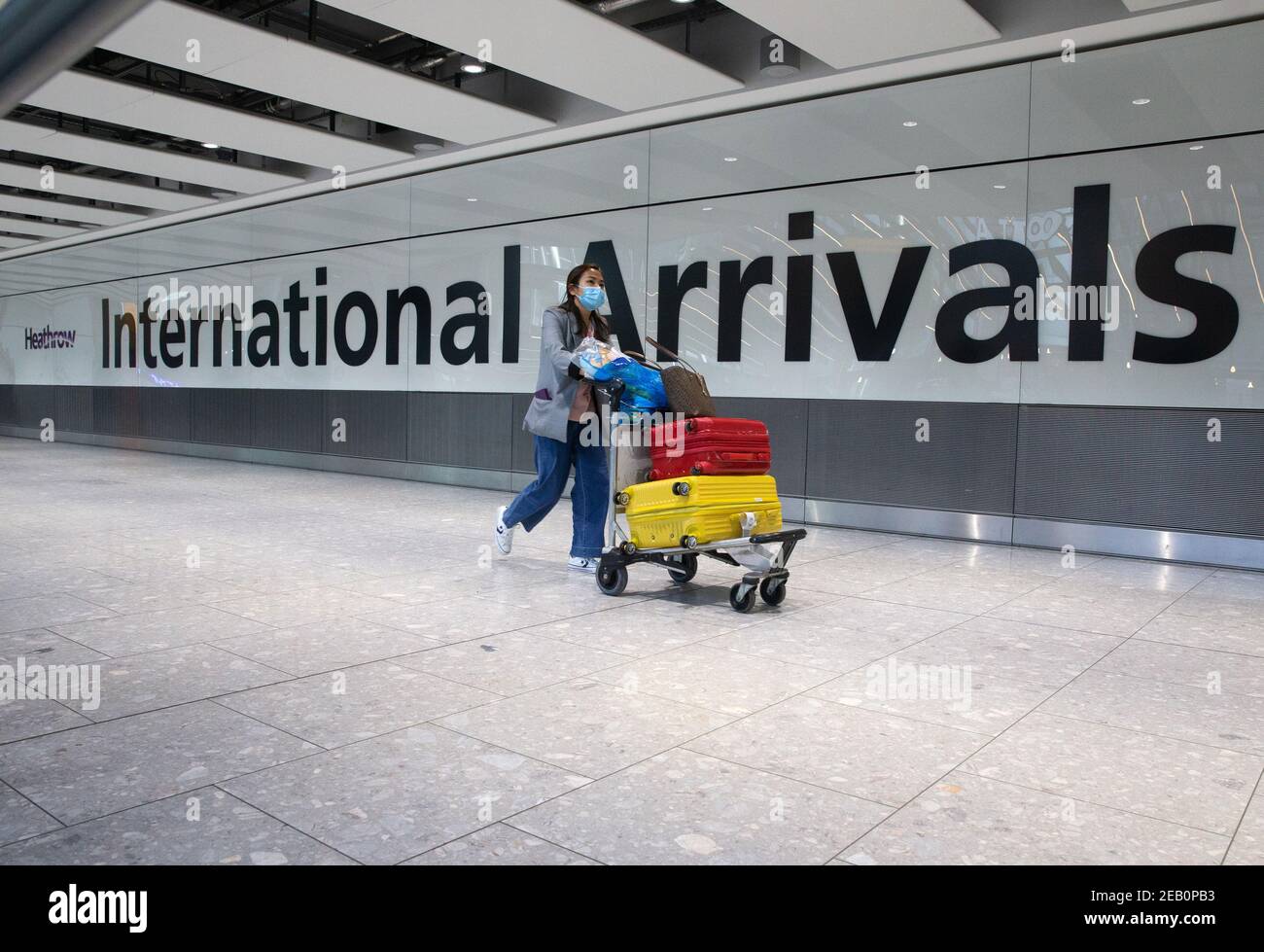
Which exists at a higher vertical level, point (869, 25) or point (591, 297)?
point (869, 25)

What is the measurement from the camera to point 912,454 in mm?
7527

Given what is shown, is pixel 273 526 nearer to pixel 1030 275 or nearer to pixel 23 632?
pixel 23 632

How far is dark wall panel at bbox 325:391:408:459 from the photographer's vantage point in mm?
11430

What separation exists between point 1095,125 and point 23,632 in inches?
276

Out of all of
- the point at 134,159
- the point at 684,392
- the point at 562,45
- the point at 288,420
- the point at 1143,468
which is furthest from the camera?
the point at 288,420

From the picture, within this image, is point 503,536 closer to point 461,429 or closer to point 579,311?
point 579,311

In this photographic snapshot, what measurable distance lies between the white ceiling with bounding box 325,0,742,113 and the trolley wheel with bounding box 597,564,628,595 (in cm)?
386

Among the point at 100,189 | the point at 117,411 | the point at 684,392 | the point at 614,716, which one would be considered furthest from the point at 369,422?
the point at 614,716

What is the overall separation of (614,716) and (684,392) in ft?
6.71

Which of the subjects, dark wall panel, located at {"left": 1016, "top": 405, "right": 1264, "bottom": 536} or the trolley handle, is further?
dark wall panel, located at {"left": 1016, "top": 405, "right": 1264, "bottom": 536}

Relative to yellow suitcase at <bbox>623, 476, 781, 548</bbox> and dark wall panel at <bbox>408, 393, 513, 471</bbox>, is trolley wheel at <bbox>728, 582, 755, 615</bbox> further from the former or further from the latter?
dark wall panel at <bbox>408, 393, 513, 471</bbox>

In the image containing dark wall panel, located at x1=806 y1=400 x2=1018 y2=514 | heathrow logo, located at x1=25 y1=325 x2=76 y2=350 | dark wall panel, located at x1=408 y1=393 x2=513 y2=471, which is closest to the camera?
dark wall panel, located at x1=806 y1=400 x2=1018 y2=514

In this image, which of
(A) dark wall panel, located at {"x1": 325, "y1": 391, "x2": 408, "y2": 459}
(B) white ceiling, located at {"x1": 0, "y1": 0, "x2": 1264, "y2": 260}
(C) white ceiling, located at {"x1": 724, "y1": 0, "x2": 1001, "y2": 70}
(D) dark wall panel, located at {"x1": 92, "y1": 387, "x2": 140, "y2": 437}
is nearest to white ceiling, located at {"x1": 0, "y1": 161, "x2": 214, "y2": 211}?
(B) white ceiling, located at {"x1": 0, "y1": 0, "x2": 1264, "y2": 260}

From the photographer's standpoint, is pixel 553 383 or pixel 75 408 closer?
pixel 553 383
